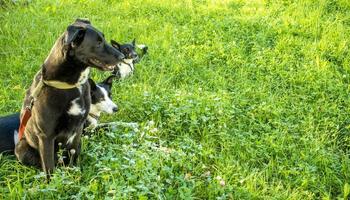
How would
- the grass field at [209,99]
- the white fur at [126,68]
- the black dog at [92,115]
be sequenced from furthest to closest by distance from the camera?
the white fur at [126,68], the black dog at [92,115], the grass field at [209,99]

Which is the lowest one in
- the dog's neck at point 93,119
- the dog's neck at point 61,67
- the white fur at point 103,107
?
the dog's neck at point 93,119

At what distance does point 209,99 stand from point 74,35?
7.12ft

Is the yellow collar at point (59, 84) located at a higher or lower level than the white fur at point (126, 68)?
higher

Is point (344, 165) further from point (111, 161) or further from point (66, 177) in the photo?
point (66, 177)

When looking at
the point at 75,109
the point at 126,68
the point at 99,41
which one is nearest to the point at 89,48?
the point at 99,41

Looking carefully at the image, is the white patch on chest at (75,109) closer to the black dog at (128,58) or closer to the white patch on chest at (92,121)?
the white patch on chest at (92,121)

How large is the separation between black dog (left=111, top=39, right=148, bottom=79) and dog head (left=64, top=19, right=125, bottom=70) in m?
2.13

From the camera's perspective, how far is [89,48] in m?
3.44

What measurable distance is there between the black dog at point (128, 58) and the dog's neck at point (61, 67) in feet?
7.17

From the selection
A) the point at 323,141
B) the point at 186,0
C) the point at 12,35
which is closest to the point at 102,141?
the point at 323,141

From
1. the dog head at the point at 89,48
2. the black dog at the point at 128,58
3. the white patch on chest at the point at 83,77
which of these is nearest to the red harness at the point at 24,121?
the white patch on chest at the point at 83,77

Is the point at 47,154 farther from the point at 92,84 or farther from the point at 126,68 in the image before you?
the point at 126,68

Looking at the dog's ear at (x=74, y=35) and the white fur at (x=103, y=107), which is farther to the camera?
the white fur at (x=103, y=107)

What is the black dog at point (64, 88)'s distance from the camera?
3.41 meters
